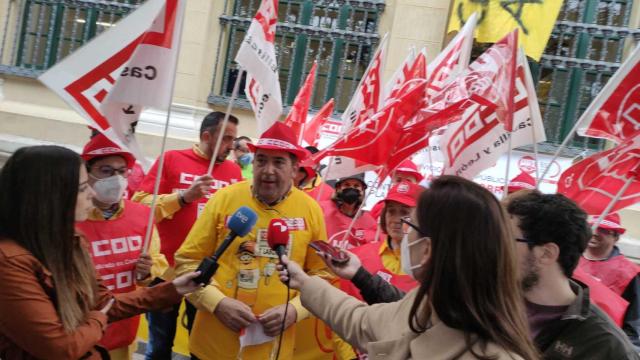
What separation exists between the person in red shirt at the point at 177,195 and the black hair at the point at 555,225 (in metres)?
2.32

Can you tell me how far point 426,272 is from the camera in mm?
1987

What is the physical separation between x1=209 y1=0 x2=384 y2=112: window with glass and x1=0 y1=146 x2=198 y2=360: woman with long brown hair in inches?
330

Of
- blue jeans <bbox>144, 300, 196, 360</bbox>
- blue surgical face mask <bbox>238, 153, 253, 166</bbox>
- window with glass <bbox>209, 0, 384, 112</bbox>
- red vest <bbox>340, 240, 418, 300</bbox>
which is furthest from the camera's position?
window with glass <bbox>209, 0, 384, 112</bbox>

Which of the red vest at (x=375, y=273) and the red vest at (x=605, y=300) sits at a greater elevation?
the red vest at (x=605, y=300)

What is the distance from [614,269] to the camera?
4.30 m

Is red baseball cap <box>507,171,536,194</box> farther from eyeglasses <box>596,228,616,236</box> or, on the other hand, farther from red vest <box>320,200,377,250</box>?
red vest <box>320,200,377,250</box>

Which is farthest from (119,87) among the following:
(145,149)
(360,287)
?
(145,149)

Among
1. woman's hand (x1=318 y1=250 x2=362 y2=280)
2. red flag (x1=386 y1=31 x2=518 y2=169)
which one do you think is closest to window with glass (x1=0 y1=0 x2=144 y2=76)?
red flag (x1=386 y1=31 x2=518 y2=169)

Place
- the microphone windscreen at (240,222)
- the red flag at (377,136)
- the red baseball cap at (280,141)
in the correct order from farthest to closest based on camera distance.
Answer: the red flag at (377,136), the red baseball cap at (280,141), the microphone windscreen at (240,222)

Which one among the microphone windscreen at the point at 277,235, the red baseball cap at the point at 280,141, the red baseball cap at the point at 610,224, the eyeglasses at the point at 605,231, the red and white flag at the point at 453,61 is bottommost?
the microphone windscreen at the point at 277,235

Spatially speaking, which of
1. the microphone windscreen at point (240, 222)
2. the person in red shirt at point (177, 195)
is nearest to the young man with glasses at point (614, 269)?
the microphone windscreen at point (240, 222)

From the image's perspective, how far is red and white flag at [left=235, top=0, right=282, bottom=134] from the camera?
13.5 ft

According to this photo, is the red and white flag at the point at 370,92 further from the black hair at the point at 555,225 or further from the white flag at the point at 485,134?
the black hair at the point at 555,225

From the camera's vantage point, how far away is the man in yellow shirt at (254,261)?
3.31m
